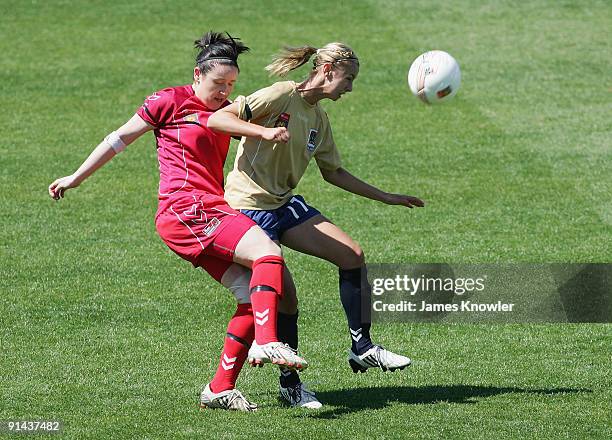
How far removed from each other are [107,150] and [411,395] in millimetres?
2339

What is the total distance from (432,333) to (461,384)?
3.90 ft

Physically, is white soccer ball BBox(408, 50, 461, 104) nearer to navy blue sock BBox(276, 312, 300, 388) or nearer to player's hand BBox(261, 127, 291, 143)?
navy blue sock BBox(276, 312, 300, 388)

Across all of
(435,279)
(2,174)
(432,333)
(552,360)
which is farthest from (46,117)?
(552,360)

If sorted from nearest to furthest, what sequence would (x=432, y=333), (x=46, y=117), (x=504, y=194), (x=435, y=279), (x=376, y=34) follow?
1. (x=432, y=333)
2. (x=435, y=279)
3. (x=504, y=194)
4. (x=46, y=117)
5. (x=376, y=34)

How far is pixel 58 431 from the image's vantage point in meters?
6.32

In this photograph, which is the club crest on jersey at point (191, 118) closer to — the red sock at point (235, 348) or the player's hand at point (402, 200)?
the red sock at point (235, 348)

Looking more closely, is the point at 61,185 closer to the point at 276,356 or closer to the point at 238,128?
the point at 238,128

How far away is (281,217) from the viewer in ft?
23.0

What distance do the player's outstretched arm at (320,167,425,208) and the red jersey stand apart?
2.80 ft

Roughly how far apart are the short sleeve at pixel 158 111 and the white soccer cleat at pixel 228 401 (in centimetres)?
159

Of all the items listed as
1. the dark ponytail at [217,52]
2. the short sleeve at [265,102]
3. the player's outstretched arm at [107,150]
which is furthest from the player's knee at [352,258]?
the player's outstretched arm at [107,150]

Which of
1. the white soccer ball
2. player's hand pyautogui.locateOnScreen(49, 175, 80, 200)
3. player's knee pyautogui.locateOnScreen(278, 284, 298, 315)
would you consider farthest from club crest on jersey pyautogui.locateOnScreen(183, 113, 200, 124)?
the white soccer ball

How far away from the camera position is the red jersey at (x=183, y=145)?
6793 millimetres

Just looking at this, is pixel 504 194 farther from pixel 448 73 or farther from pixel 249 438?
pixel 249 438
